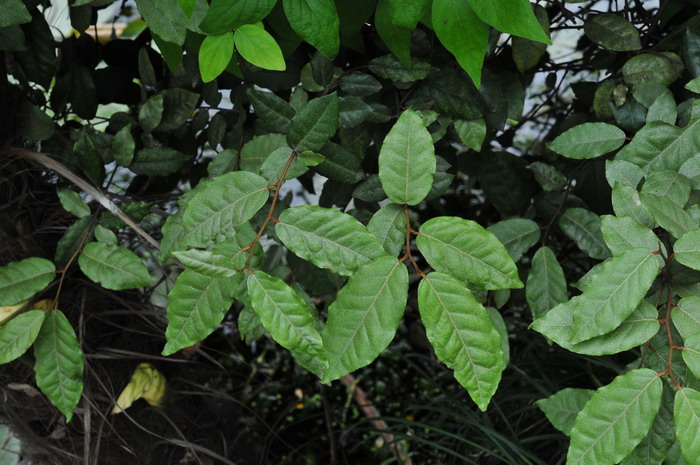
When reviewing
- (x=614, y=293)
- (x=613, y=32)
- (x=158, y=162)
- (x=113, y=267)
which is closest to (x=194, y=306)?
(x=113, y=267)

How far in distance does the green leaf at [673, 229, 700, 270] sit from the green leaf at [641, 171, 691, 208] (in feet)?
0.29

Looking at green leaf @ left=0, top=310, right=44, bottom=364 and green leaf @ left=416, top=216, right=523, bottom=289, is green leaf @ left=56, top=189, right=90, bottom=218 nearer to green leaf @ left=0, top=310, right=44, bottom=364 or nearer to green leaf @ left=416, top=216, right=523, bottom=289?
green leaf @ left=0, top=310, right=44, bottom=364

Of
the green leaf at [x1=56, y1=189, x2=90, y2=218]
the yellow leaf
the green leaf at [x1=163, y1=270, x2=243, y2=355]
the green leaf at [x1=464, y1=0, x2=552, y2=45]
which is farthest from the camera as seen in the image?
the yellow leaf

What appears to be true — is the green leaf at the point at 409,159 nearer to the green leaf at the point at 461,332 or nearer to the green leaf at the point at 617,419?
the green leaf at the point at 461,332

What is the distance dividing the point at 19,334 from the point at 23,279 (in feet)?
0.26

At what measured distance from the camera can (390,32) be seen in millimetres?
776

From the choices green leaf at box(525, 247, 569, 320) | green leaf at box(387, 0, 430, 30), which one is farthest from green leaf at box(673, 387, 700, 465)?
green leaf at box(387, 0, 430, 30)

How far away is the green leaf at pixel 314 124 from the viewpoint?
0.79 m

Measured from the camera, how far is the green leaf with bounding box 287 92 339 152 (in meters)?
0.79

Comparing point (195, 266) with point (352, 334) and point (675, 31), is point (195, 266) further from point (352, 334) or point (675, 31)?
point (675, 31)

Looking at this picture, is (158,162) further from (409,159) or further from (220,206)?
(409,159)

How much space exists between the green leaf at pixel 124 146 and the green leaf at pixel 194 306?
33 centimetres

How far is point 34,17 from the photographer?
0.95 metres

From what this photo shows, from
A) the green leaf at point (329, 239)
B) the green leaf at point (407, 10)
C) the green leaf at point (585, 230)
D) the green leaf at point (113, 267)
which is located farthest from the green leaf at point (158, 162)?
the green leaf at point (585, 230)
